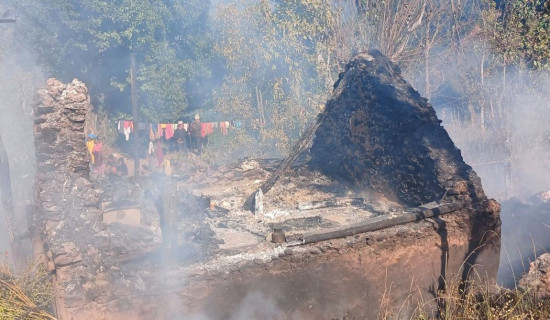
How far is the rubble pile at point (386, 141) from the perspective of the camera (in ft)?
24.8

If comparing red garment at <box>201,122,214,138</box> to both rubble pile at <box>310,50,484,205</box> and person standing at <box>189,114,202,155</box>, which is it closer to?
person standing at <box>189,114,202,155</box>

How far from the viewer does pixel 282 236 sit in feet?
19.8

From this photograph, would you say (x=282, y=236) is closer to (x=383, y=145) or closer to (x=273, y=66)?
(x=383, y=145)

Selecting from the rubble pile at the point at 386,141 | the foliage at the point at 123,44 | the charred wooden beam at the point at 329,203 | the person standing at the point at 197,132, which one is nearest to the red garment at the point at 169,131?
the person standing at the point at 197,132

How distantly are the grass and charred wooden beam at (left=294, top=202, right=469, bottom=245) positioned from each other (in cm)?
317

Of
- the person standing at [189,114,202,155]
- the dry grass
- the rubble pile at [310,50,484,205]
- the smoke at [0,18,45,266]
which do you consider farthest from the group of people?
the dry grass

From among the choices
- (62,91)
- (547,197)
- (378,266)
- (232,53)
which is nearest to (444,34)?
(547,197)

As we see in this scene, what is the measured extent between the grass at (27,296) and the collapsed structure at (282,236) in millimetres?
338

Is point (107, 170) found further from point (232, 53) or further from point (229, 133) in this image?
point (232, 53)

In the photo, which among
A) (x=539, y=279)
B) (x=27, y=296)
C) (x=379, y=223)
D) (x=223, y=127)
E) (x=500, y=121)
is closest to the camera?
(x=27, y=296)

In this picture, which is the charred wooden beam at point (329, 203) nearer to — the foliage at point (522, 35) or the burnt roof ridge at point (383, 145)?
the burnt roof ridge at point (383, 145)

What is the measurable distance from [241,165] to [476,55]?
8783mm

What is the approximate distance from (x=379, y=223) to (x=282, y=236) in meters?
1.34

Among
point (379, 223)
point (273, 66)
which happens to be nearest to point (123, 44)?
point (273, 66)
